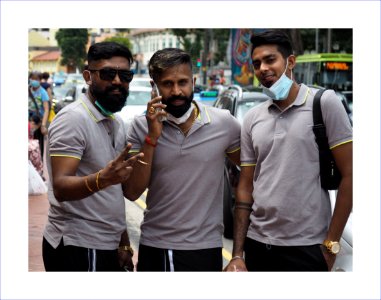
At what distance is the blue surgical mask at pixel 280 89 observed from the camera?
149 inches

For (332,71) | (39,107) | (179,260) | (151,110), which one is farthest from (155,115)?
(332,71)

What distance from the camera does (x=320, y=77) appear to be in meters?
→ 28.2

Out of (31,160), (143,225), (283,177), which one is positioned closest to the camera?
(283,177)

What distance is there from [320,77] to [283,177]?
25031 mm

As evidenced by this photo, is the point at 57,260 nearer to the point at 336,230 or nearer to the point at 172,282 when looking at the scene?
the point at 172,282

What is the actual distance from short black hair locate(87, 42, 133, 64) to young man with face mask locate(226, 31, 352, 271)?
2.14 feet

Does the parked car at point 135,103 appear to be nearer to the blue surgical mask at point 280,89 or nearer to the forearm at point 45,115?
the forearm at point 45,115

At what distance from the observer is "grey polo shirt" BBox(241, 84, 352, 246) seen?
369 centimetres

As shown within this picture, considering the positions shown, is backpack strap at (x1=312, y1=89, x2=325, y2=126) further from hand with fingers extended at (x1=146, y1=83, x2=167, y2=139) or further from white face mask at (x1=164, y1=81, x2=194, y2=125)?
hand with fingers extended at (x1=146, y1=83, x2=167, y2=139)

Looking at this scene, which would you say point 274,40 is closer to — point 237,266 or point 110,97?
point 110,97

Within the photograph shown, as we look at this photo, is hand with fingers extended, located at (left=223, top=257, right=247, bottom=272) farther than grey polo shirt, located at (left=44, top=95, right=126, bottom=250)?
Yes

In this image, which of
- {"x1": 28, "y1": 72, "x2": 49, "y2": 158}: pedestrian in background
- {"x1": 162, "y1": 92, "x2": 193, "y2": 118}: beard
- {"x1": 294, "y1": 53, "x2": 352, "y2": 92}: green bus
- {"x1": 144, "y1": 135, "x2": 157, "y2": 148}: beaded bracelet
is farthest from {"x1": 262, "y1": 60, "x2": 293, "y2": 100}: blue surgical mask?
{"x1": 294, "y1": 53, "x2": 352, "y2": 92}: green bus

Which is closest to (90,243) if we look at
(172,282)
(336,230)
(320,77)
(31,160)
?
(172,282)

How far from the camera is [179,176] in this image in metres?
3.78
